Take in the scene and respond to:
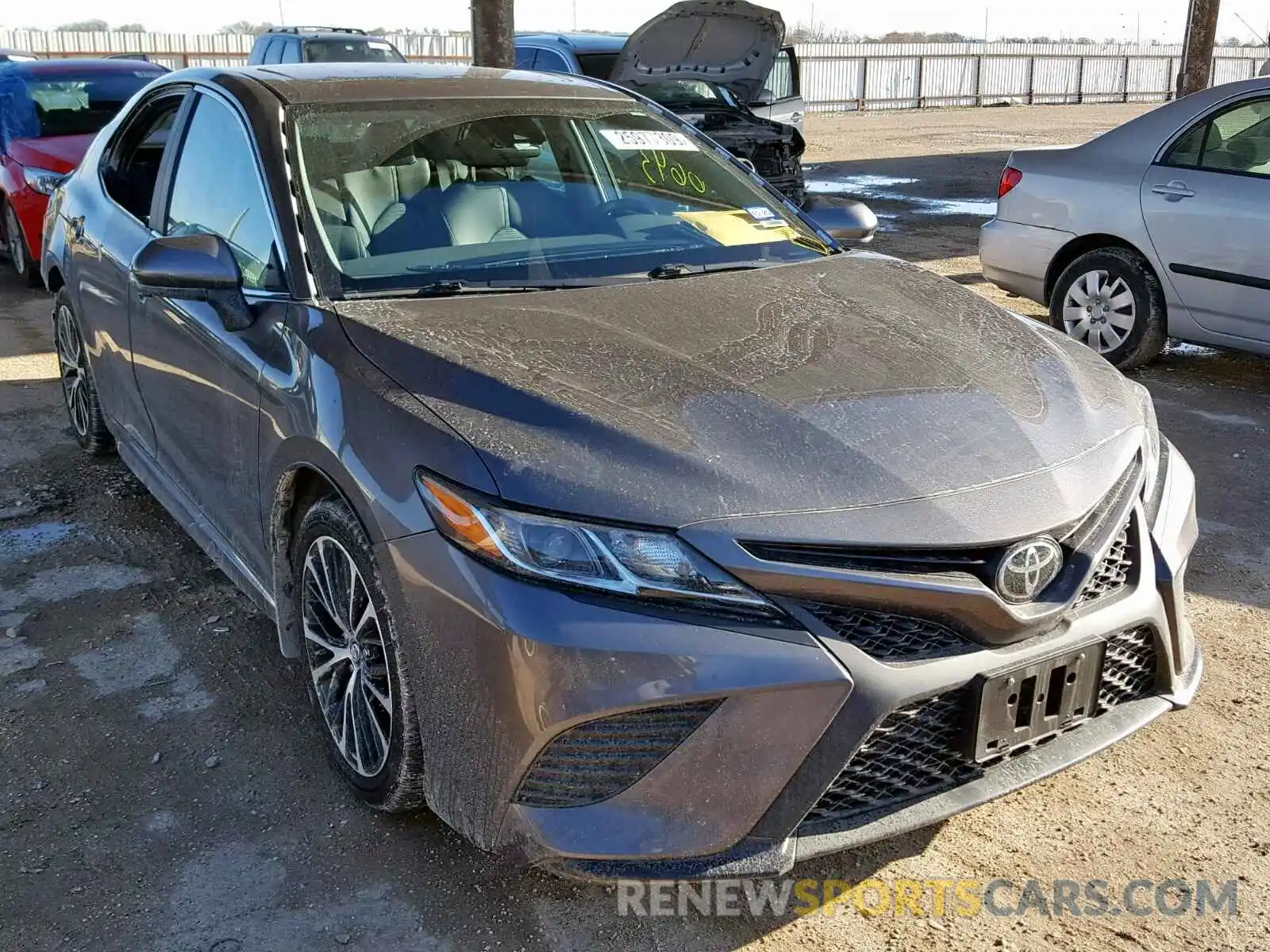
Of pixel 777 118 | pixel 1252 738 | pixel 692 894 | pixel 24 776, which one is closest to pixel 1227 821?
pixel 1252 738

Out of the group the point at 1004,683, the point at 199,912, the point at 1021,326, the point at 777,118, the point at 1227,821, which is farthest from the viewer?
the point at 777,118

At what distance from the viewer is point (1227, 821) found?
2.69m

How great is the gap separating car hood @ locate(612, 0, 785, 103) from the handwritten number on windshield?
21.6 feet

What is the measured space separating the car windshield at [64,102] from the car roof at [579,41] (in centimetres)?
448

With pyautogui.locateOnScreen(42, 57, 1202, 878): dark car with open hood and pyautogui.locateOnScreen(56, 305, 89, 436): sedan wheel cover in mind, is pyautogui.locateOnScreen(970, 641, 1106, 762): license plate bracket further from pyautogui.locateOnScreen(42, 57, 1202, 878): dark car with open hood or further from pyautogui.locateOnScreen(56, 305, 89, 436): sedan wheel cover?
pyautogui.locateOnScreen(56, 305, 89, 436): sedan wheel cover

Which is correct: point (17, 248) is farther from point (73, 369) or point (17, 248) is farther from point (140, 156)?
point (140, 156)

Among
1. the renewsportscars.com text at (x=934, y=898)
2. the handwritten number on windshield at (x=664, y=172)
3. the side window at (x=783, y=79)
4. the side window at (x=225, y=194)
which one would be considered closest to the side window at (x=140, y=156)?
the side window at (x=225, y=194)

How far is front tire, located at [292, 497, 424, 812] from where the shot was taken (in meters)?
2.43

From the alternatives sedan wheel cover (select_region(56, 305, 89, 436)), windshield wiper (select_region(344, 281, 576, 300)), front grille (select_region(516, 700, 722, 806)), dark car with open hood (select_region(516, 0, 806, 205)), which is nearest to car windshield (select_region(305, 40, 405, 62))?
dark car with open hood (select_region(516, 0, 806, 205))

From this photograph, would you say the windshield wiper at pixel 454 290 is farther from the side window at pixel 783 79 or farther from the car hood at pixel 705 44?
the side window at pixel 783 79

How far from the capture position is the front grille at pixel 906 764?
212 centimetres

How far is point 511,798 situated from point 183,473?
1.91 meters

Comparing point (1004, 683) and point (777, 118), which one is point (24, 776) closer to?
point (1004, 683)

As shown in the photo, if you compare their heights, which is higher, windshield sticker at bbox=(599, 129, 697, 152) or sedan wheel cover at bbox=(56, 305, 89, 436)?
windshield sticker at bbox=(599, 129, 697, 152)
